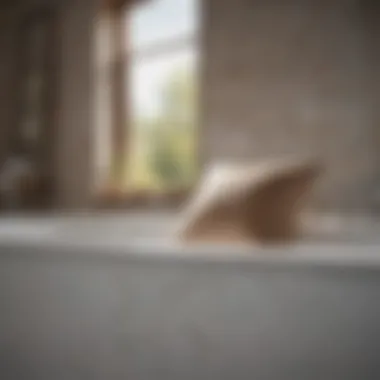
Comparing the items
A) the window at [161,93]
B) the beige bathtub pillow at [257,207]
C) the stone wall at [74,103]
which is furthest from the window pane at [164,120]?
the beige bathtub pillow at [257,207]

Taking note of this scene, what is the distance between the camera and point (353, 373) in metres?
0.69

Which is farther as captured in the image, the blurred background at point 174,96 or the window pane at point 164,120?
the window pane at point 164,120

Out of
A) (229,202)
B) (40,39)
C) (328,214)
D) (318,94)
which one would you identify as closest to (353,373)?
(229,202)

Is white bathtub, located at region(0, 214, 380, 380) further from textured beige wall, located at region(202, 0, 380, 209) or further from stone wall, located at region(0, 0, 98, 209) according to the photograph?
stone wall, located at region(0, 0, 98, 209)

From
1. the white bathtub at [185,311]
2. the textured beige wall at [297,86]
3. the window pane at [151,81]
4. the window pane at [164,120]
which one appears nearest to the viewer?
the white bathtub at [185,311]

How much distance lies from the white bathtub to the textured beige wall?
1166mm

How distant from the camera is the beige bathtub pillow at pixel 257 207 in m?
1.09

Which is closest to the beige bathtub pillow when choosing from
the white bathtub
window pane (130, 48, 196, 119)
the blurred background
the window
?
the white bathtub

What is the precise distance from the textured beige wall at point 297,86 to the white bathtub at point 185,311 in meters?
1.17

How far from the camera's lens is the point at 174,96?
224cm

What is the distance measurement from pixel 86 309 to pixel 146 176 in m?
1.49

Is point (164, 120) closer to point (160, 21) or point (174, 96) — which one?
point (174, 96)

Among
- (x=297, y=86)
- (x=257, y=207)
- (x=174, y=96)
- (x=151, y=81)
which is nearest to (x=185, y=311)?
(x=257, y=207)

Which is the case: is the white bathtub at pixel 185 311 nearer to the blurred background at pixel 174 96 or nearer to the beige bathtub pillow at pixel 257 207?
the beige bathtub pillow at pixel 257 207
